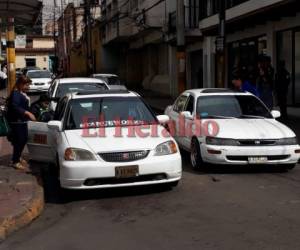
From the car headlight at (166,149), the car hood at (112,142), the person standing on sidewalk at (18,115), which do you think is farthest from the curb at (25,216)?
the person standing on sidewalk at (18,115)

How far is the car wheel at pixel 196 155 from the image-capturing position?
1025cm

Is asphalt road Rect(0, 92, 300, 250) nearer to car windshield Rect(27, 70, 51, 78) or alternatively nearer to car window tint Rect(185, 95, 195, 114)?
car window tint Rect(185, 95, 195, 114)

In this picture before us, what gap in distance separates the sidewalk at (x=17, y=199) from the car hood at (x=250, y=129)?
326cm

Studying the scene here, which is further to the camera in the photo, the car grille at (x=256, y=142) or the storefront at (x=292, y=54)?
the storefront at (x=292, y=54)

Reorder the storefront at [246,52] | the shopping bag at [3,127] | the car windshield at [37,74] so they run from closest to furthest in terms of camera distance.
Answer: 1. the shopping bag at [3,127]
2. the storefront at [246,52]
3. the car windshield at [37,74]

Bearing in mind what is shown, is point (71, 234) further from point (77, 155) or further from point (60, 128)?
point (60, 128)

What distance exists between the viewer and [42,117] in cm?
1048

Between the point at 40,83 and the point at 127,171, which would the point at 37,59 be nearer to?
the point at 40,83

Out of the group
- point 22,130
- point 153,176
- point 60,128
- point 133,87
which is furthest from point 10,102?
point 133,87

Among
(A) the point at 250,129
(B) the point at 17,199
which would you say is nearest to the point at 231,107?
(A) the point at 250,129

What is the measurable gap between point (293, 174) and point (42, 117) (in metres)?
4.47

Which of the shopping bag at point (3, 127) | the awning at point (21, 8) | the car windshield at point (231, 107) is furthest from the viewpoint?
the awning at point (21, 8)

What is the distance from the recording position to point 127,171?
803 cm

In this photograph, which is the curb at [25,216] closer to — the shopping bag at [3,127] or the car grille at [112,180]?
the car grille at [112,180]
